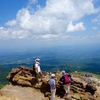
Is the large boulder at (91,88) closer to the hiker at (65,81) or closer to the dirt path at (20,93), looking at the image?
the hiker at (65,81)

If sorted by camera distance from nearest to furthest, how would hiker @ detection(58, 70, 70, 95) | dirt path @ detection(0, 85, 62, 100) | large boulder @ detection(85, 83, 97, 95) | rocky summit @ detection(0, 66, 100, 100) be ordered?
1. dirt path @ detection(0, 85, 62, 100)
2. hiker @ detection(58, 70, 70, 95)
3. rocky summit @ detection(0, 66, 100, 100)
4. large boulder @ detection(85, 83, 97, 95)

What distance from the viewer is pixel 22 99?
21.2 m

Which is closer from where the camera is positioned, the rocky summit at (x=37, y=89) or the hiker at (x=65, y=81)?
the hiker at (x=65, y=81)

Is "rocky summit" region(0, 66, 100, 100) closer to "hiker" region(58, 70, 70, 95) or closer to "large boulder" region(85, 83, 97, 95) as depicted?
"large boulder" region(85, 83, 97, 95)

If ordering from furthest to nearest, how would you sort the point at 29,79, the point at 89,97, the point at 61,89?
the point at 29,79 → the point at 61,89 → the point at 89,97

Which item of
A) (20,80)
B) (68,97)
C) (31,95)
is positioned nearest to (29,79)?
(20,80)

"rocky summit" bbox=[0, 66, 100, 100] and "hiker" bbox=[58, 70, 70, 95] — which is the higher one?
"hiker" bbox=[58, 70, 70, 95]

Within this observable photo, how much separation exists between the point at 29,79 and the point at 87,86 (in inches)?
397

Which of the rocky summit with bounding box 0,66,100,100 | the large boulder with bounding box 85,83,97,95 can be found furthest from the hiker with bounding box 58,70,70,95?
the large boulder with bounding box 85,83,97,95

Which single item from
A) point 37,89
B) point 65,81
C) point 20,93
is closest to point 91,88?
point 65,81

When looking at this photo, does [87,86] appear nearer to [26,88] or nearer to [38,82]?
[38,82]

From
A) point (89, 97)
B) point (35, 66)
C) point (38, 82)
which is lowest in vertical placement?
point (89, 97)

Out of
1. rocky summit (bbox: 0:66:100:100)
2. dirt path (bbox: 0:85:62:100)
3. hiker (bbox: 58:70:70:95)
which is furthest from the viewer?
rocky summit (bbox: 0:66:100:100)

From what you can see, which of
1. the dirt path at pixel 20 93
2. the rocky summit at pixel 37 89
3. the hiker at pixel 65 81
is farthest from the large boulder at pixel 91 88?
the dirt path at pixel 20 93
